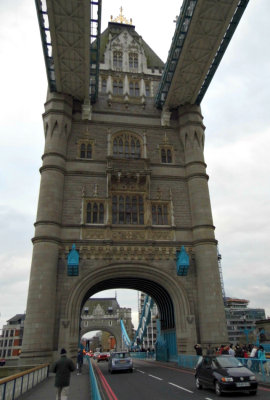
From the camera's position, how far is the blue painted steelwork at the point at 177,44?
22.9 meters

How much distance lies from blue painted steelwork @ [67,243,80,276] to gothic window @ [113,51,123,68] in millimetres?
21125

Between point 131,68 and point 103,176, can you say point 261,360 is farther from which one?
point 131,68

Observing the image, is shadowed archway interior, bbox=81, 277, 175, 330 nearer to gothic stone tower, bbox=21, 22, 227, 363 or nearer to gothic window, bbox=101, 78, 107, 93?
gothic stone tower, bbox=21, 22, 227, 363

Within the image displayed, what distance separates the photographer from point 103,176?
27.2 metres

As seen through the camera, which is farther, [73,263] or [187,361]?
[73,263]

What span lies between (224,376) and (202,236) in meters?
14.1

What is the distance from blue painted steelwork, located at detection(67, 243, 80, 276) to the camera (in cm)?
2245

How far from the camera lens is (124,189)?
26.9 metres

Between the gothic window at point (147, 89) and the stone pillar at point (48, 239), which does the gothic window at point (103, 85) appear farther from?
the stone pillar at point (48, 239)

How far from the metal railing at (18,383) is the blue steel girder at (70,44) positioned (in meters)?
21.2

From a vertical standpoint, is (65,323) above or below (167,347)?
above

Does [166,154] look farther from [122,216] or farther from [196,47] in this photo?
[196,47]

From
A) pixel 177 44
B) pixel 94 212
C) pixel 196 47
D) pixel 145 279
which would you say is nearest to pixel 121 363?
pixel 145 279

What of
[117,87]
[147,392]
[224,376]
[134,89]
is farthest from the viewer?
[134,89]
